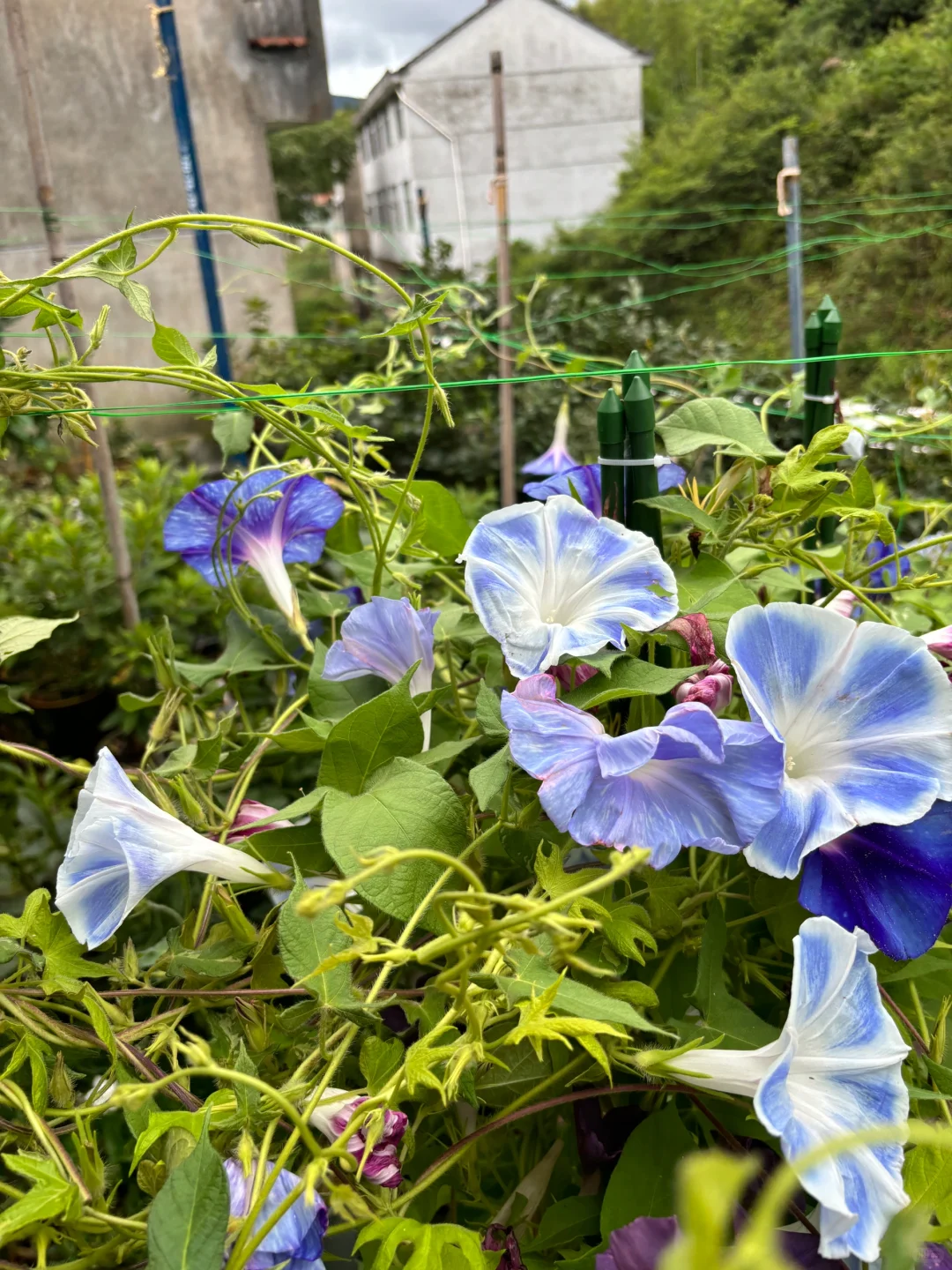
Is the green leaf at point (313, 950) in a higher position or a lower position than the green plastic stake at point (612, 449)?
lower

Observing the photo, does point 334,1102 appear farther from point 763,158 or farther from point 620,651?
point 763,158

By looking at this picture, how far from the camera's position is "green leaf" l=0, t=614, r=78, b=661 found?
1.74ft

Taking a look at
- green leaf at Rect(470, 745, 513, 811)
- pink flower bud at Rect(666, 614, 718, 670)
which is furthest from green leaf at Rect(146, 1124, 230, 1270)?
pink flower bud at Rect(666, 614, 718, 670)

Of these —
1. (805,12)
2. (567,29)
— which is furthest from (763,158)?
(567,29)

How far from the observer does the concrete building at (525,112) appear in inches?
494

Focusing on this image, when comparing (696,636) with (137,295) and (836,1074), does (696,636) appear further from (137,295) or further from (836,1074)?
(137,295)

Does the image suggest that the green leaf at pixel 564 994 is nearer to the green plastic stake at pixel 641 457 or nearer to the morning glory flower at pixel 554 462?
the green plastic stake at pixel 641 457

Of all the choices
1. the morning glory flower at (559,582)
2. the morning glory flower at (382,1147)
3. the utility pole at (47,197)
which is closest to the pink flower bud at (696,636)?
the morning glory flower at (559,582)

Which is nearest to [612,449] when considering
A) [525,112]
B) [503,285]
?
[503,285]

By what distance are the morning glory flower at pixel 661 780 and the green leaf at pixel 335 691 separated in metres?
0.18

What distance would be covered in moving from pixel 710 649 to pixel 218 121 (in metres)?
5.42

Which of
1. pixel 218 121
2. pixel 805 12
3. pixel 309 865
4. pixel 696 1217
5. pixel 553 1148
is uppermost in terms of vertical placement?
pixel 805 12

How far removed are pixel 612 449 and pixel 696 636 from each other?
0.11 m

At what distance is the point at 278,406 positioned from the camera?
1.70 ft
